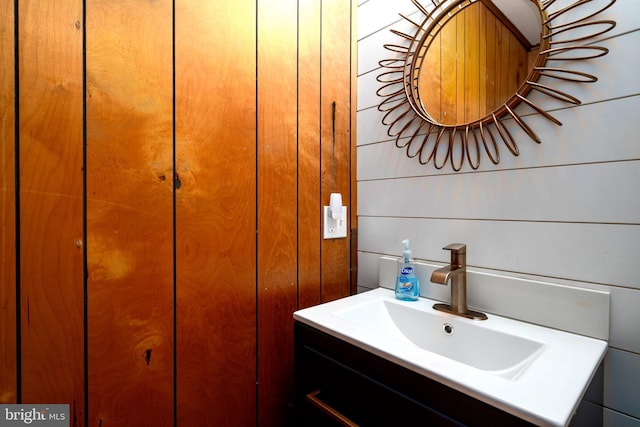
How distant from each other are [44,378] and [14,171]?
0.40 metres

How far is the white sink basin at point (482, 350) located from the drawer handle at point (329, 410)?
19 cm

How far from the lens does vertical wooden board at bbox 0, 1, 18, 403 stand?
1.79 ft

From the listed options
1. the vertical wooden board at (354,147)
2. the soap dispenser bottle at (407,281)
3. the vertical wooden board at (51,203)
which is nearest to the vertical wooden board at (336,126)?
the vertical wooden board at (354,147)

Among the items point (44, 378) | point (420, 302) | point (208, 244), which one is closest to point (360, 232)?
point (420, 302)

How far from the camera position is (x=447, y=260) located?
958 millimetres

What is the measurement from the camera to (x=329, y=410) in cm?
74

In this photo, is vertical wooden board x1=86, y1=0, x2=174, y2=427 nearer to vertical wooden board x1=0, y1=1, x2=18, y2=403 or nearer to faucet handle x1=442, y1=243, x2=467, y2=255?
vertical wooden board x1=0, y1=1, x2=18, y2=403

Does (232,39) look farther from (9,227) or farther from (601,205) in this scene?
(601,205)

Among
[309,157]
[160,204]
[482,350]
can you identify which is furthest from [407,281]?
[160,204]

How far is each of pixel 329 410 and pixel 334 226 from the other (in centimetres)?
59

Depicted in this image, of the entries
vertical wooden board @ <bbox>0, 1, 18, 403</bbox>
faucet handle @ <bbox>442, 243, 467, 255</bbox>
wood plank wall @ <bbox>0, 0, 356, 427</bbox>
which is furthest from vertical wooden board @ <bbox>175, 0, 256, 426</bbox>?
faucet handle @ <bbox>442, 243, 467, 255</bbox>

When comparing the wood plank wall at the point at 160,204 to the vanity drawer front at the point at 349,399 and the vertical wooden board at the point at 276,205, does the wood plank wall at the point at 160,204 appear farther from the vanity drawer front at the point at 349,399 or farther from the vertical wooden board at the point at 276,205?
the vanity drawer front at the point at 349,399

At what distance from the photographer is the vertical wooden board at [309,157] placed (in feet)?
3.33

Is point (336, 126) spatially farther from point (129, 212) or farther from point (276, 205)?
point (129, 212)
